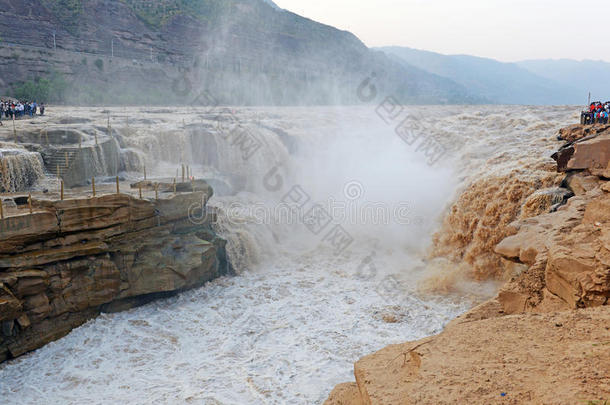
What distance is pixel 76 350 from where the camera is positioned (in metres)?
8.21

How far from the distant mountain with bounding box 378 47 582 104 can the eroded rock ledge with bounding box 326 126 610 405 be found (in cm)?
12460

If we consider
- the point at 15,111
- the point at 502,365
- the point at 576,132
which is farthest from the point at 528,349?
the point at 15,111

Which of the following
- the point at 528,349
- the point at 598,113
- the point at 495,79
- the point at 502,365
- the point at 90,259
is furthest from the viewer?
the point at 495,79

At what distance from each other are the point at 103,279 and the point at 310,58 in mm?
57383

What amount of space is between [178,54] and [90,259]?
40.9 metres

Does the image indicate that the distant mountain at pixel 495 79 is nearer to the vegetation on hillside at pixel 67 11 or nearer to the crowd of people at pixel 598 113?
the vegetation on hillside at pixel 67 11

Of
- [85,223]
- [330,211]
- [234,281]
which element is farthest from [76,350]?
[330,211]

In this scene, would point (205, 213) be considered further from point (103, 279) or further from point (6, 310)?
point (6, 310)

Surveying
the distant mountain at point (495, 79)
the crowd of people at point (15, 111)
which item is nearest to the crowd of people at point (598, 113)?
the crowd of people at point (15, 111)

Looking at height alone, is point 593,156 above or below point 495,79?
below

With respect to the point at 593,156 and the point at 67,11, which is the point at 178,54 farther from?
the point at 593,156

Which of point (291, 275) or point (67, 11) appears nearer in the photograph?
point (291, 275)

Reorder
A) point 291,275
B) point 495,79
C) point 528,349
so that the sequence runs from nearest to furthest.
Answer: point 528,349
point 291,275
point 495,79

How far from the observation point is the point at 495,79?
163 meters
